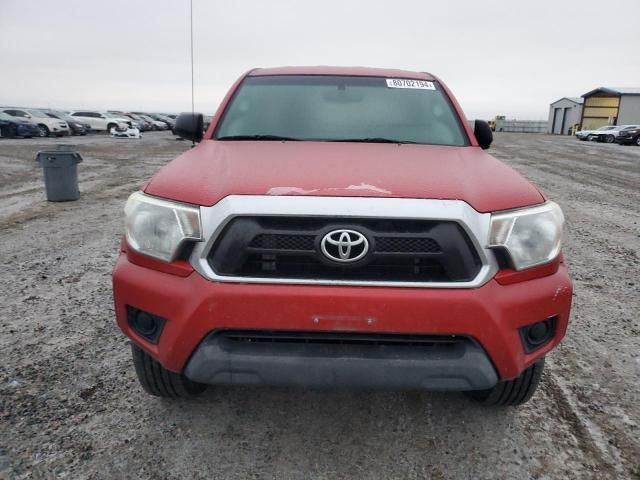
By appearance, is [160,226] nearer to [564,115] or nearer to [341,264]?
[341,264]

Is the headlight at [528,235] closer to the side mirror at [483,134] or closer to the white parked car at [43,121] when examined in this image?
the side mirror at [483,134]

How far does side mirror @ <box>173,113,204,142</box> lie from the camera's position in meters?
3.28

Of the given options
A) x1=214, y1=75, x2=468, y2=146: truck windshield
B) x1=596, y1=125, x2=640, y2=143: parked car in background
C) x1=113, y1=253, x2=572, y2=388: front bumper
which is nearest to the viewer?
x1=113, y1=253, x2=572, y2=388: front bumper

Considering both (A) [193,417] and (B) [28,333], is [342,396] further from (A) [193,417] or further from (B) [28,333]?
(B) [28,333]

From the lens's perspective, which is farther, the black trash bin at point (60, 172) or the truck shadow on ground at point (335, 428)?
the black trash bin at point (60, 172)

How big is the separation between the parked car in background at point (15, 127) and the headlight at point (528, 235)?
28.6m

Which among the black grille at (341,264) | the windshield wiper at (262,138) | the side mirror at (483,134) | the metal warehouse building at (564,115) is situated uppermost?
the metal warehouse building at (564,115)

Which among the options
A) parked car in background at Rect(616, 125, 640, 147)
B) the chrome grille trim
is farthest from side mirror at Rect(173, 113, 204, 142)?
parked car in background at Rect(616, 125, 640, 147)

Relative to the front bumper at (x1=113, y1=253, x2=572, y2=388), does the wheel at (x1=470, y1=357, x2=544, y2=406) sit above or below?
below

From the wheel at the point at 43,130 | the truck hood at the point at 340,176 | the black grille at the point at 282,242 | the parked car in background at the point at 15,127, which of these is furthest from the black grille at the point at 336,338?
the wheel at the point at 43,130

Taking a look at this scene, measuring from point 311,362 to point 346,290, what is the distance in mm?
309

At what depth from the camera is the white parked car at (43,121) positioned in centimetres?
2548

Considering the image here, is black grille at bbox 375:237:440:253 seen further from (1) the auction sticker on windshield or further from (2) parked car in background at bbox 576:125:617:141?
(2) parked car in background at bbox 576:125:617:141

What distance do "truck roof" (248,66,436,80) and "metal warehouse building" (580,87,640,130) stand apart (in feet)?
168
